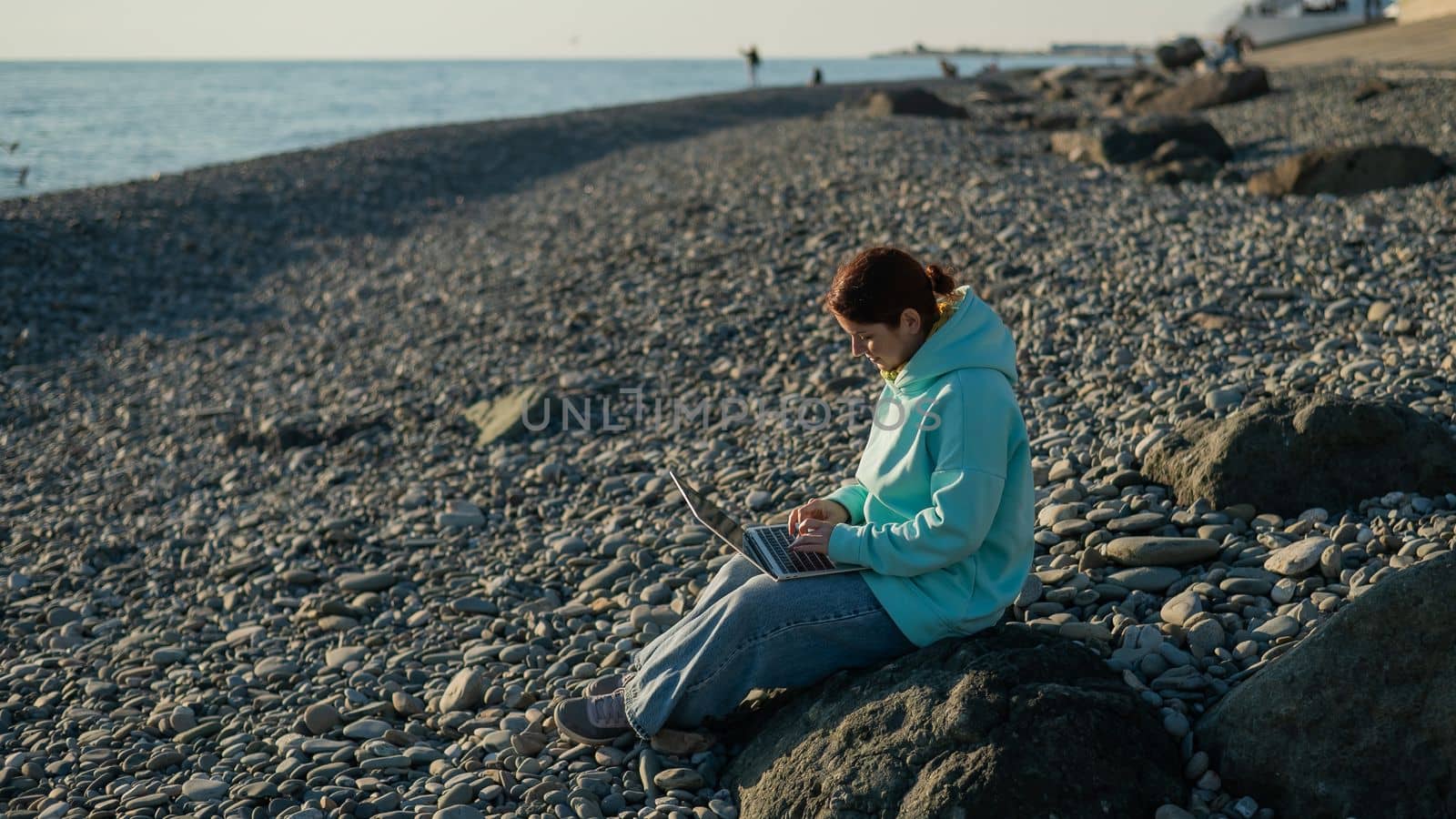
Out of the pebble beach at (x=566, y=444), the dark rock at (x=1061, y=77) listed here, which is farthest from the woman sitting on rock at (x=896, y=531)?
the dark rock at (x=1061, y=77)

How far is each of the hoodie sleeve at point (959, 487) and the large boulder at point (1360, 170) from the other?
358 inches

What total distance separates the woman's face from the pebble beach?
4.06 feet

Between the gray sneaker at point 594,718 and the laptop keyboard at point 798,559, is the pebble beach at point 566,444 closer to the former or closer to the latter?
the gray sneaker at point 594,718

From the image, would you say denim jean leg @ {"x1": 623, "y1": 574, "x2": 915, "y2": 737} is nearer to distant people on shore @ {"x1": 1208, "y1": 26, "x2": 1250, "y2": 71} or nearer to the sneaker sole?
the sneaker sole

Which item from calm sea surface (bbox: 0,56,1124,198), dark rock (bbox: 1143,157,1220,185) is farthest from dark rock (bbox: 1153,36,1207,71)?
dark rock (bbox: 1143,157,1220,185)

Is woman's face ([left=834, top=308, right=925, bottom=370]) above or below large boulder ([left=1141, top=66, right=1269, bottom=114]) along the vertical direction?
below

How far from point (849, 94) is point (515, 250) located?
2436 centimetres

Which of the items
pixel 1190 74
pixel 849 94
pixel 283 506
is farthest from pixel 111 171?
pixel 1190 74

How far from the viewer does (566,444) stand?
26.7 ft

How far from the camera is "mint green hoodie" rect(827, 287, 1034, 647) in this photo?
3514mm

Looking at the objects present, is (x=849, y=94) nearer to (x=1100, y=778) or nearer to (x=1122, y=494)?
(x=1122, y=494)

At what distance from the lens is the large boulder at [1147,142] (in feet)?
45.8

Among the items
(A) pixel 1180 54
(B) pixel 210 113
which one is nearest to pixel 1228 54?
(A) pixel 1180 54

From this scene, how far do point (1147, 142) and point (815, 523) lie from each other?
11.9 m
